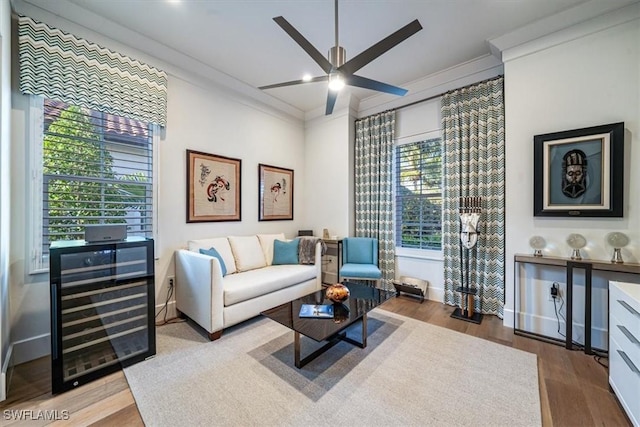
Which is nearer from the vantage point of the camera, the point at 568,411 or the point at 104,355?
the point at 568,411

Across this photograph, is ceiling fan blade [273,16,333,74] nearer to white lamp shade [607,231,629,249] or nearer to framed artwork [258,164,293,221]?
framed artwork [258,164,293,221]

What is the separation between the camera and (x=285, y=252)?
149 inches

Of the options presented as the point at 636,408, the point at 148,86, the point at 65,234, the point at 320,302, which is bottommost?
the point at 636,408

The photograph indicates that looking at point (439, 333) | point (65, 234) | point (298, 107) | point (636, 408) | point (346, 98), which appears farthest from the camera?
point (298, 107)

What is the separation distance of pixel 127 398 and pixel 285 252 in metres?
2.29

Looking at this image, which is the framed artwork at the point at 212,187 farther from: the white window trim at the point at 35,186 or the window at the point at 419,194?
the window at the point at 419,194

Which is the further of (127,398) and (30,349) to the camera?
(30,349)

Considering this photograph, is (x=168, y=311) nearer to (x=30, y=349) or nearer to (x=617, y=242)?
(x=30, y=349)

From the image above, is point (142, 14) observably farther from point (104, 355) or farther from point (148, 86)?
point (104, 355)

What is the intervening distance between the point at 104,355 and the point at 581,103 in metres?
4.85

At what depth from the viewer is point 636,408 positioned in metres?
1.48

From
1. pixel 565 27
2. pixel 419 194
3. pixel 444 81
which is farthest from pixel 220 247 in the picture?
pixel 565 27

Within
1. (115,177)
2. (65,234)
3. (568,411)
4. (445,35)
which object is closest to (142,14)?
(115,177)

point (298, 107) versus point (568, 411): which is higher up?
point (298, 107)
